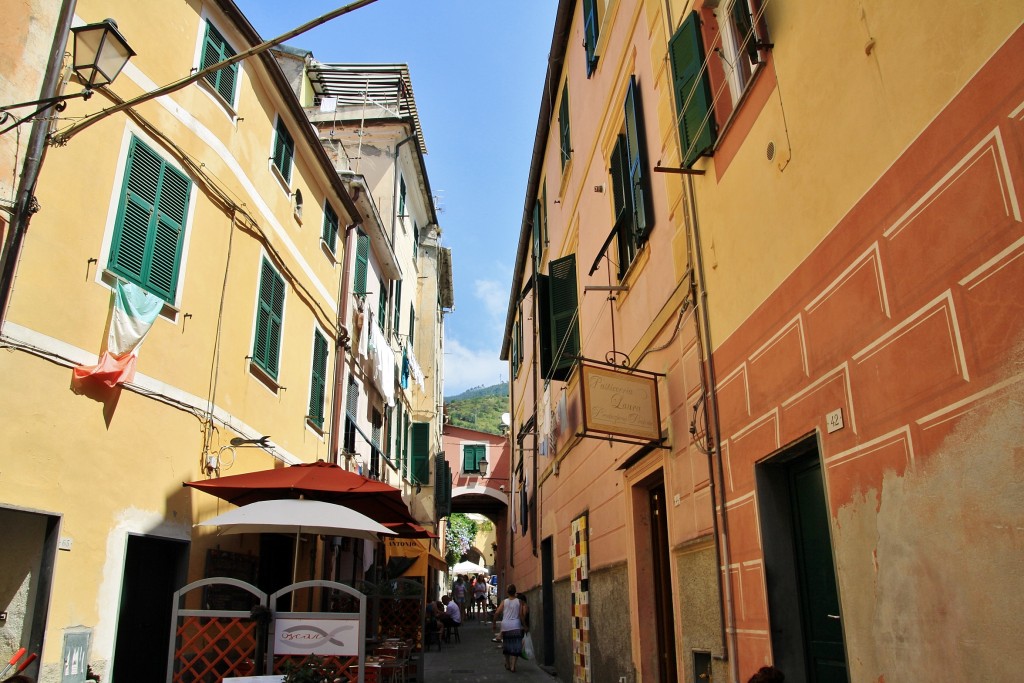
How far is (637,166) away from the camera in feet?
26.6

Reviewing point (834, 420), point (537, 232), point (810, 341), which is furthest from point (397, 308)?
point (834, 420)

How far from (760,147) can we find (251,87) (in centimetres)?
744

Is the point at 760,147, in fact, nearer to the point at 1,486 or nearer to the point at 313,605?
the point at 1,486

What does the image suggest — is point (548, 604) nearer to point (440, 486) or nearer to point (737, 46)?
point (440, 486)

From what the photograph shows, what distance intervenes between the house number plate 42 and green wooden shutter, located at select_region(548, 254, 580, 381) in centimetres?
707

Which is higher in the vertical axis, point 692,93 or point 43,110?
point 692,93

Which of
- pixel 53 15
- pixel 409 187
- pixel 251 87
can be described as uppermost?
pixel 409 187

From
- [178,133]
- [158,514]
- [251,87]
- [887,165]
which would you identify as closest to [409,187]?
[251,87]

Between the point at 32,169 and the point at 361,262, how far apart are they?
1029 centimetres

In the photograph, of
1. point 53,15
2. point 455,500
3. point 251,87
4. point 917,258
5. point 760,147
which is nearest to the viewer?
point 917,258

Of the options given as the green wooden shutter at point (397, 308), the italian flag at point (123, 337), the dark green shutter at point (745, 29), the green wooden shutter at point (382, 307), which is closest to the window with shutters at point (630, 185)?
the dark green shutter at point (745, 29)

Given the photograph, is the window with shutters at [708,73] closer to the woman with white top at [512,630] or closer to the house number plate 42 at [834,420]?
the house number plate 42 at [834,420]

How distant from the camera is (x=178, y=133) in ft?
26.8

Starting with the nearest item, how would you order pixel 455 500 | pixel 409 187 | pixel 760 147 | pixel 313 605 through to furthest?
1. pixel 760 147
2. pixel 313 605
3. pixel 409 187
4. pixel 455 500
